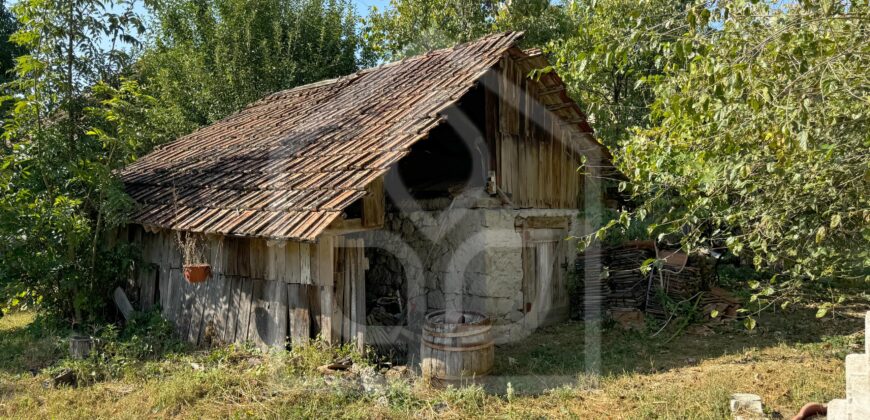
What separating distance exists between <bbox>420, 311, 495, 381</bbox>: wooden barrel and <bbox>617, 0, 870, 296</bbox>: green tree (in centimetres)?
213

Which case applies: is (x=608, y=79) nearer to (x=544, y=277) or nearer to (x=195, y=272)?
(x=544, y=277)

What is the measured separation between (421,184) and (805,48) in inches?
214

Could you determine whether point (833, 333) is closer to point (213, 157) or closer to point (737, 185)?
point (737, 185)

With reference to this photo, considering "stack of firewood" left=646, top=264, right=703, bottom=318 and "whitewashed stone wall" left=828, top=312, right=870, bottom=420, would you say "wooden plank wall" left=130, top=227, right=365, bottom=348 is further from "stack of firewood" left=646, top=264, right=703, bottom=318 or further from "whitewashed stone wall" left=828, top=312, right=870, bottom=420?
"stack of firewood" left=646, top=264, right=703, bottom=318

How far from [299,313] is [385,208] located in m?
2.43

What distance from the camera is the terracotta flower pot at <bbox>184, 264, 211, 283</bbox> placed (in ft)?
21.2

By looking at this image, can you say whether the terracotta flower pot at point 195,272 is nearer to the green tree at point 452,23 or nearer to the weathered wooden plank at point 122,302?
the weathered wooden plank at point 122,302

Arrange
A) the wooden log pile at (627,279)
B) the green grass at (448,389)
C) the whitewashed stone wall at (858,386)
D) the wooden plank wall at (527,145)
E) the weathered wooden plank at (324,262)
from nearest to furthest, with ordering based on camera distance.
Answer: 1. the whitewashed stone wall at (858,386)
2. the green grass at (448,389)
3. the weathered wooden plank at (324,262)
4. the wooden plank wall at (527,145)
5. the wooden log pile at (627,279)

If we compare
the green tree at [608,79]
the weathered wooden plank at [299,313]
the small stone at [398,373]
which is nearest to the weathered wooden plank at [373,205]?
the weathered wooden plank at [299,313]

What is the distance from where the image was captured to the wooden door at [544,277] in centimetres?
847

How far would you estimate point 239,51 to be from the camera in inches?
640

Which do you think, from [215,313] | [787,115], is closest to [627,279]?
[787,115]

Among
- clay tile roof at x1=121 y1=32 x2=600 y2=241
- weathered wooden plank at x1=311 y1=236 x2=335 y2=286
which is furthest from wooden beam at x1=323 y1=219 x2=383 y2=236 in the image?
weathered wooden plank at x1=311 y1=236 x2=335 y2=286

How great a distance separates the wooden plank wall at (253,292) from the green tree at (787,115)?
11.5 ft
